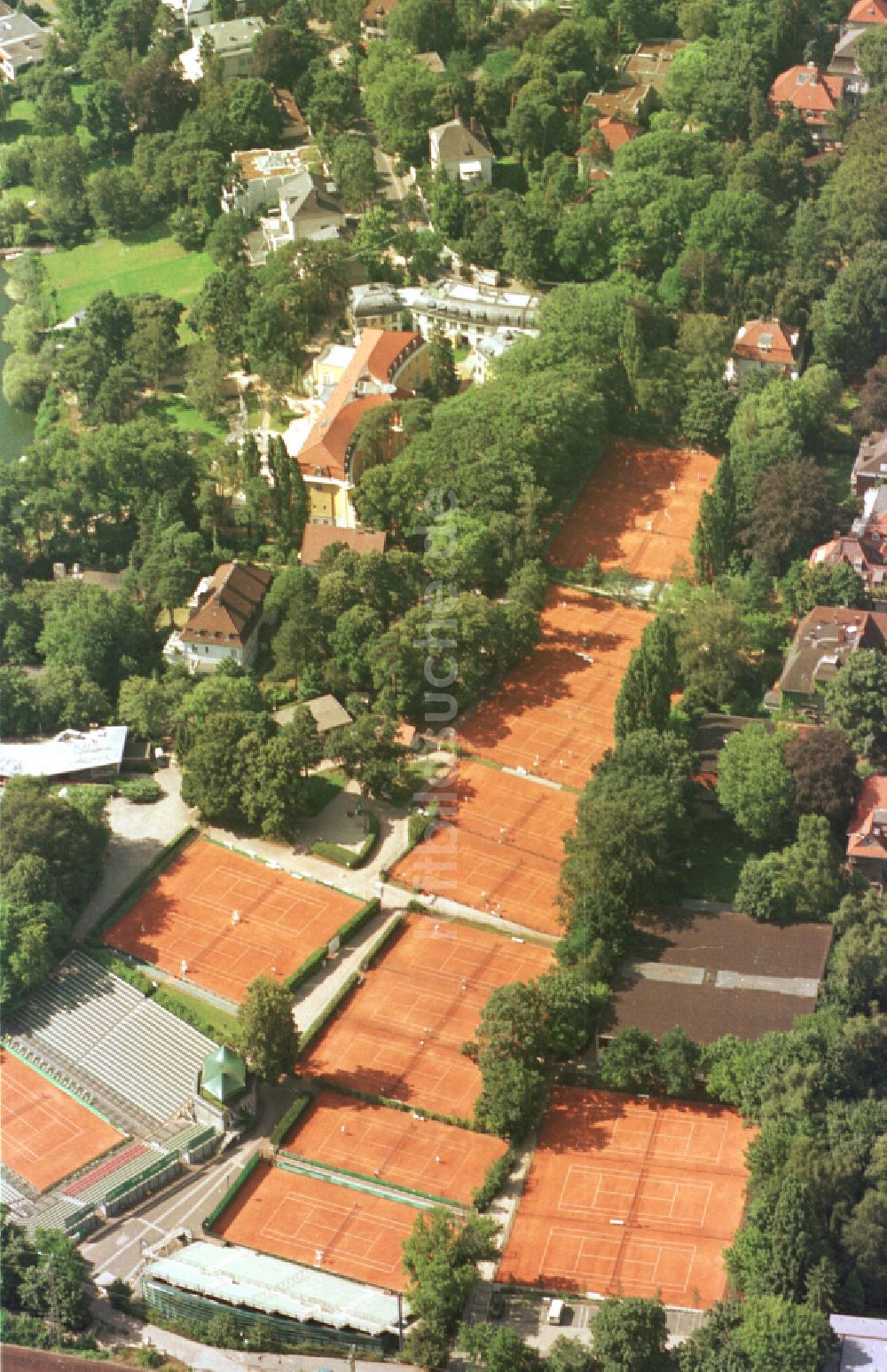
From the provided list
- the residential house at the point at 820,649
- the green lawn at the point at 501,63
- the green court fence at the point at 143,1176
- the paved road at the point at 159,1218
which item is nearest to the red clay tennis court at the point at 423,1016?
the paved road at the point at 159,1218

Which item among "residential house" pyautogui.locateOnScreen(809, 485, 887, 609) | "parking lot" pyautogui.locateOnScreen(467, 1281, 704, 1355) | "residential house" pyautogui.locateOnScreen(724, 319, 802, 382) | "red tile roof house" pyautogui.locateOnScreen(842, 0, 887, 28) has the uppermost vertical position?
"red tile roof house" pyautogui.locateOnScreen(842, 0, 887, 28)

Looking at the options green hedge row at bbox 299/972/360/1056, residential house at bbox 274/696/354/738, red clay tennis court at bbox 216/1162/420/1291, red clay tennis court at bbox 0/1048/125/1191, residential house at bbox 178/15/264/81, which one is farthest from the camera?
residential house at bbox 178/15/264/81

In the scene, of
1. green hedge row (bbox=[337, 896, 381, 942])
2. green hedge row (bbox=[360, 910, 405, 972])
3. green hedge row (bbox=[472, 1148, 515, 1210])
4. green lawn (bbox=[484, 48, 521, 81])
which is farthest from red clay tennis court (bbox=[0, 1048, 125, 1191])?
green lawn (bbox=[484, 48, 521, 81])

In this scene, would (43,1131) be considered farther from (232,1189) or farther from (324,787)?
(324,787)

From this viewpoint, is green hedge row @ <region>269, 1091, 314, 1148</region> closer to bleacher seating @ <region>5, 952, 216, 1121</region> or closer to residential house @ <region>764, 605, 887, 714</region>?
bleacher seating @ <region>5, 952, 216, 1121</region>

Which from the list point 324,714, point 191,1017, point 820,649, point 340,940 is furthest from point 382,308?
point 191,1017
